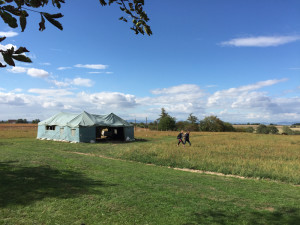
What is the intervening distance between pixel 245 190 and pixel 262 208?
75.0 inches

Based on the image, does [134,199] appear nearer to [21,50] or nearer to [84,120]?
[21,50]

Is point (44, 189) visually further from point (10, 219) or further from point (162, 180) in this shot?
point (162, 180)

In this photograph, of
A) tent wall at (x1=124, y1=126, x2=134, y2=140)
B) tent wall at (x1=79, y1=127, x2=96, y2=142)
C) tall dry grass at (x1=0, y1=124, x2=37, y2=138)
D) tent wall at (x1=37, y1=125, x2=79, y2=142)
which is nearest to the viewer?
tent wall at (x1=79, y1=127, x2=96, y2=142)

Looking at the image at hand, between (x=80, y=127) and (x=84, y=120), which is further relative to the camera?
(x=84, y=120)

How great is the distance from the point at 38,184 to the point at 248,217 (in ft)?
20.6

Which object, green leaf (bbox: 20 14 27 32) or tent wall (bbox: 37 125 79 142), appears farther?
tent wall (bbox: 37 125 79 142)

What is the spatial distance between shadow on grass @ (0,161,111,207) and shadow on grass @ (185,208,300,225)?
10.5ft

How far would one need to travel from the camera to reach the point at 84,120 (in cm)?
2842

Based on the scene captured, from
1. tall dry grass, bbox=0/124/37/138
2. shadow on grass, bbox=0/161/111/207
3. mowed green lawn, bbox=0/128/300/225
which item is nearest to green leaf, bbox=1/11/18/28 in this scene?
mowed green lawn, bbox=0/128/300/225

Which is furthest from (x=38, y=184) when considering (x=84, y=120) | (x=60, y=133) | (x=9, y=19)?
(x=60, y=133)

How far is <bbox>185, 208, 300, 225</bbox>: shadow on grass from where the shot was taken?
505 centimetres

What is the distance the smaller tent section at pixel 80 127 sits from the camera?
2739 cm

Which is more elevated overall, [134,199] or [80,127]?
[80,127]

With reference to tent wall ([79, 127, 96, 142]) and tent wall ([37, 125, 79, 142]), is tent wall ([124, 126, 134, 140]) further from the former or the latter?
tent wall ([37, 125, 79, 142])
